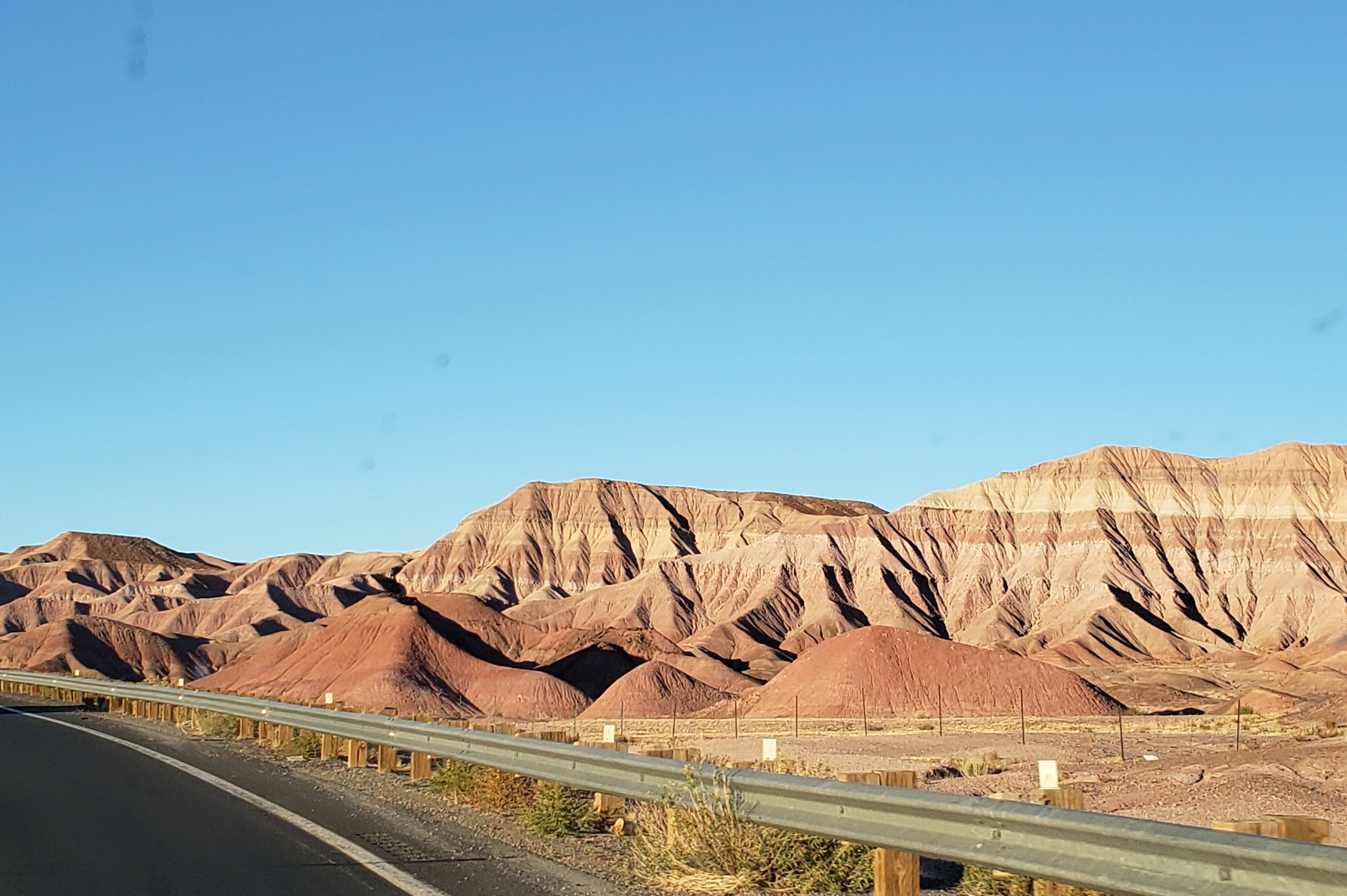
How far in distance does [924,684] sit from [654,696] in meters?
16.0

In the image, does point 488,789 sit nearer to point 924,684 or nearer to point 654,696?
point 924,684

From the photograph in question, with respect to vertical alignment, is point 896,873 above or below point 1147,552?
below

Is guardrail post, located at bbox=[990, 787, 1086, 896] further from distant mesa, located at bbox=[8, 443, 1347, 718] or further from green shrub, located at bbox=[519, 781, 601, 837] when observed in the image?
distant mesa, located at bbox=[8, 443, 1347, 718]

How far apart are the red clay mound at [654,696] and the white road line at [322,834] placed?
5164 cm

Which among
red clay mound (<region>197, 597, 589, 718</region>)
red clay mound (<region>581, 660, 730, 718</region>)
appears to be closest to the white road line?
red clay mound (<region>197, 597, 589, 718</region>)

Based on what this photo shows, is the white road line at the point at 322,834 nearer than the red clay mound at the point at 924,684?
Yes

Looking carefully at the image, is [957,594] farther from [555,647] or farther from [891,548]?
[555,647]

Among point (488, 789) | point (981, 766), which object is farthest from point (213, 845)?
point (981, 766)

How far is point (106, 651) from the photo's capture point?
117 metres

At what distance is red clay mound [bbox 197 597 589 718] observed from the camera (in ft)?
236

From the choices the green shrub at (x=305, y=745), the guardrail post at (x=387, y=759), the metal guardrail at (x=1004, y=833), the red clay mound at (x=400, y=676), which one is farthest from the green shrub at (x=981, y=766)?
the red clay mound at (x=400, y=676)

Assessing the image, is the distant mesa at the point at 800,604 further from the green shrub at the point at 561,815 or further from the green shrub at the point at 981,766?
the green shrub at the point at 561,815

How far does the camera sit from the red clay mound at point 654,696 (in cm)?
7125

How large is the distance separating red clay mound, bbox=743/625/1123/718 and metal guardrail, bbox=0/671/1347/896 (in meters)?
53.7
